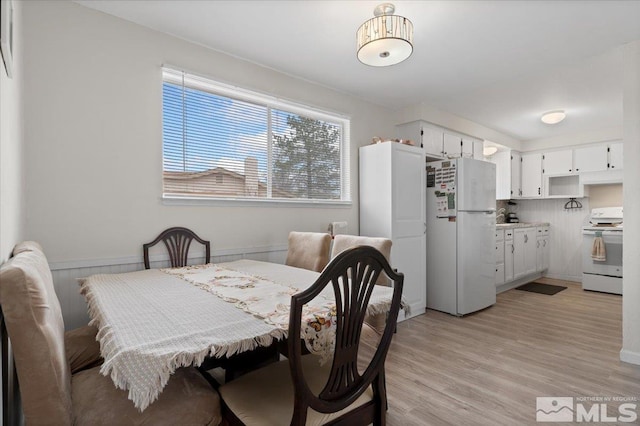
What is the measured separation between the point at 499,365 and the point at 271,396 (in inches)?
81.1

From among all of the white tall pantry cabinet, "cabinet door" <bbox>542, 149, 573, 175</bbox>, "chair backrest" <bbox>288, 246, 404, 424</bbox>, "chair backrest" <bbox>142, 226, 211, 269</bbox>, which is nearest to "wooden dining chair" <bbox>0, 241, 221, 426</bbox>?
"chair backrest" <bbox>288, 246, 404, 424</bbox>

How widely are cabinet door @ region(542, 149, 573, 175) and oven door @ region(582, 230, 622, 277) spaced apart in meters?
1.21

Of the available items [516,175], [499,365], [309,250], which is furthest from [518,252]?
[309,250]

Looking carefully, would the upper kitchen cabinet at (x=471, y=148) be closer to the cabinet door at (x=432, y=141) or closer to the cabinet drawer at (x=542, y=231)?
the cabinet door at (x=432, y=141)

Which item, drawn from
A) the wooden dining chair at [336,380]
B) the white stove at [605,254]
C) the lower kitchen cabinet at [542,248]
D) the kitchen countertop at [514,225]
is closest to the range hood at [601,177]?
the white stove at [605,254]

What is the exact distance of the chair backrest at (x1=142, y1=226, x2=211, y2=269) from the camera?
7.82 ft

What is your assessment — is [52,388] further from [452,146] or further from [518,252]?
[518,252]

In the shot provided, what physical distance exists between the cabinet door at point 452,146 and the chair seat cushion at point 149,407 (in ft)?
13.3

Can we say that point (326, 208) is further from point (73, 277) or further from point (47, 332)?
point (47, 332)

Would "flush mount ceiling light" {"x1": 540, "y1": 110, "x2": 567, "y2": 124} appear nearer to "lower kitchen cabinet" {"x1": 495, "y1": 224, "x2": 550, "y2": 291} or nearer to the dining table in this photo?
"lower kitchen cabinet" {"x1": 495, "y1": 224, "x2": 550, "y2": 291}

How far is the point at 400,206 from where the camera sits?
354 centimetres

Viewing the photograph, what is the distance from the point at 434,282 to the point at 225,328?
3.39 meters

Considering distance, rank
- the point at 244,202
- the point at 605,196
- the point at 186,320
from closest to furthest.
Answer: the point at 186,320 < the point at 244,202 < the point at 605,196

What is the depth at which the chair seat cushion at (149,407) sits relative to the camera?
1030 mm
